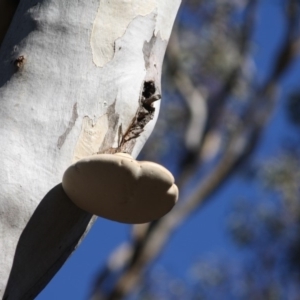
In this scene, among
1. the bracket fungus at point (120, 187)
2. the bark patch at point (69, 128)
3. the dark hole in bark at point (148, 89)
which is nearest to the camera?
the bracket fungus at point (120, 187)

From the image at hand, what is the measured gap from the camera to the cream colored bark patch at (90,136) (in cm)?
122

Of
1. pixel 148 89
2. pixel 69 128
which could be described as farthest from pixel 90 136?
pixel 148 89

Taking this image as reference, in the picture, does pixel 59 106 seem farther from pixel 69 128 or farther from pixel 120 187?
pixel 120 187

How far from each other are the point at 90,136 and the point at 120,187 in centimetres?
15

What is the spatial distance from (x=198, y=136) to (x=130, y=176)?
5.94 m

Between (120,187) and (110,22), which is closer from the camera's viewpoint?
(120,187)

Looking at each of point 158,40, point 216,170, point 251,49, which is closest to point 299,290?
point 216,170

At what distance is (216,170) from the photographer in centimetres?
680

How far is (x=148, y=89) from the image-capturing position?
1.32 metres

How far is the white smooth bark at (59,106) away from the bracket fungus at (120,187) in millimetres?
45

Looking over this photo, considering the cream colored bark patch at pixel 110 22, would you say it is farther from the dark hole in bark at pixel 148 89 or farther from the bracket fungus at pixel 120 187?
the bracket fungus at pixel 120 187

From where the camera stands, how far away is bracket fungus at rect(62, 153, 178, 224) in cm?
109

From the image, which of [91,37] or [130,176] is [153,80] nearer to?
[91,37]

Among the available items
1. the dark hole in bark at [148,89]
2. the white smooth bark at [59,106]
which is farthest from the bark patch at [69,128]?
the dark hole in bark at [148,89]
